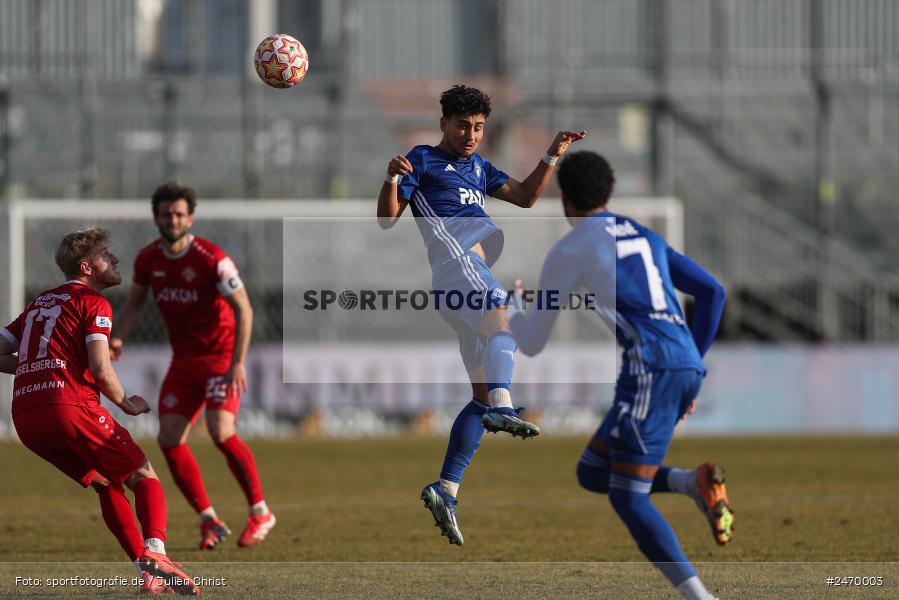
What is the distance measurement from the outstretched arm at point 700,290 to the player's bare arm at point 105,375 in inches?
116

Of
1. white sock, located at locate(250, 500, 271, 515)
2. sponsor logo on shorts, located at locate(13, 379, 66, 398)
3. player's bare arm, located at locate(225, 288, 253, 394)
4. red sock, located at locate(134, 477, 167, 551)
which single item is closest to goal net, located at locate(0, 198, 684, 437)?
white sock, located at locate(250, 500, 271, 515)

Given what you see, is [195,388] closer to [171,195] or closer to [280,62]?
[171,195]

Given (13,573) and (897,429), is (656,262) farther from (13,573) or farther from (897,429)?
(897,429)

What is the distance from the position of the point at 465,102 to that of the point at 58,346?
2698 millimetres

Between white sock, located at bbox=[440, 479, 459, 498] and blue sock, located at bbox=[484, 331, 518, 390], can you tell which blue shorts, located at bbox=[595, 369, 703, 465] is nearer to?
blue sock, located at bbox=[484, 331, 518, 390]

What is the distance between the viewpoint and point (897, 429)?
24.6 meters

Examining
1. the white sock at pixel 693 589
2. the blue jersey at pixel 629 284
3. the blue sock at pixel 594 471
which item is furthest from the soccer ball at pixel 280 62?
the white sock at pixel 693 589

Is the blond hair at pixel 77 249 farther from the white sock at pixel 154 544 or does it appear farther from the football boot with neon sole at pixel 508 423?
the football boot with neon sole at pixel 508 423

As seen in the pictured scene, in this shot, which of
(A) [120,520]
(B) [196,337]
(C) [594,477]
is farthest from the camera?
(B) [196,337]

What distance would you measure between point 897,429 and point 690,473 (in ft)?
61.0

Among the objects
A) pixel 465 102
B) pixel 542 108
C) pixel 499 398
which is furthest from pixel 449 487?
pixel 542 108

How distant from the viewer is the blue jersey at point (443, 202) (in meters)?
8.90

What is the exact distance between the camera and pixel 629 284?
7.23 m

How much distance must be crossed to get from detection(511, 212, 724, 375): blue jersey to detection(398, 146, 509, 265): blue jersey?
5.39ft
